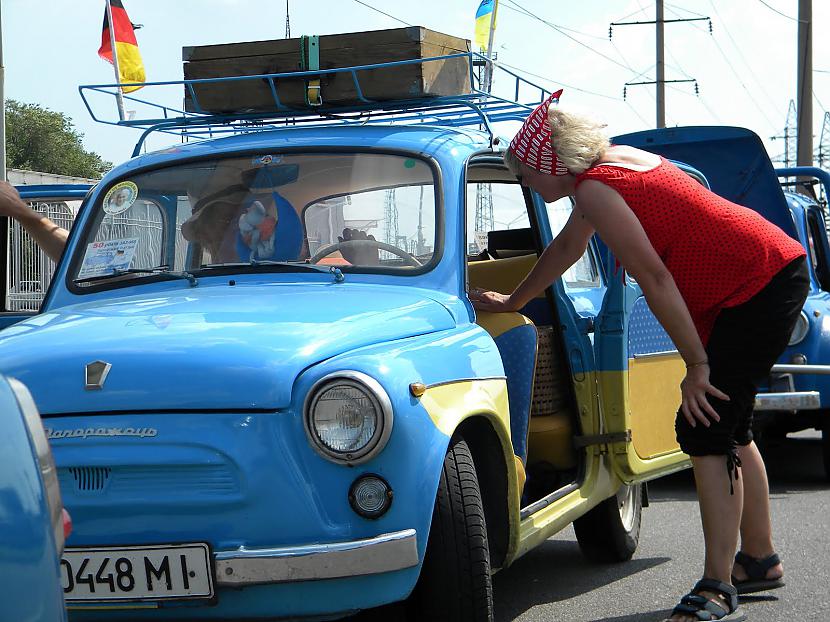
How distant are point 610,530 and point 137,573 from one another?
122 inches

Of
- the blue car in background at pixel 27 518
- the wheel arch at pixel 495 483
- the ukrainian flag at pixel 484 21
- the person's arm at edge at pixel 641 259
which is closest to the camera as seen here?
the blue car in background at pixel 27 518

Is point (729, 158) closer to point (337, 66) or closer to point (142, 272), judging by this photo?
point (337, 66)

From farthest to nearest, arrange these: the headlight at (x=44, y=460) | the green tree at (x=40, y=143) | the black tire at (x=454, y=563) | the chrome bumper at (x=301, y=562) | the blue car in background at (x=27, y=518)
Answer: the green tree at (x=40, y=143) → the black tire at (x=454, y=563) → the chrome bumper at (x=301, y=562) → the headlight at (x=44, y=460) → the blue car in background at (x=27, y=518)

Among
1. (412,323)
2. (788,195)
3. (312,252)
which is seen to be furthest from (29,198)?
(788,195)

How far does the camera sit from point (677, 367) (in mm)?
6000

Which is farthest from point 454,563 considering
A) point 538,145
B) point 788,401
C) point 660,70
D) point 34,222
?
point 660,70

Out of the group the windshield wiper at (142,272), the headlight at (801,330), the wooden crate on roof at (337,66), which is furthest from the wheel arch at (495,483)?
the headlight at (801,330)

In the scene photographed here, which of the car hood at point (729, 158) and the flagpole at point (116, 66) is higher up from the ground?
the flagpole at point (116, 66)

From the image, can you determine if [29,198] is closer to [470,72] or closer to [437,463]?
[470,72]

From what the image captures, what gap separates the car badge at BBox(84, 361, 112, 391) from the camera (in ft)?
11.5

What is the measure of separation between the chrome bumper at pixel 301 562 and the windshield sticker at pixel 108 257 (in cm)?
181

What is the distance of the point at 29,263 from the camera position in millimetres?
8500

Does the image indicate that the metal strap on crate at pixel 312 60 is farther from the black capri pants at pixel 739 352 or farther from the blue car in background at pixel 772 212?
the blue car in background at pixel 772 212

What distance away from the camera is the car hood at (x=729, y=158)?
8195 millimetres
